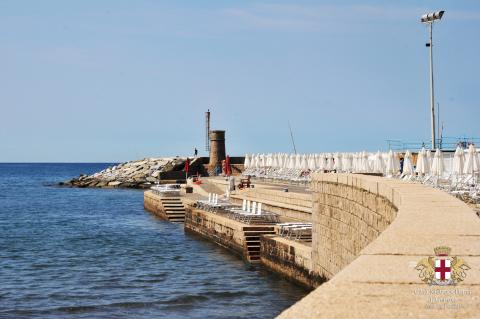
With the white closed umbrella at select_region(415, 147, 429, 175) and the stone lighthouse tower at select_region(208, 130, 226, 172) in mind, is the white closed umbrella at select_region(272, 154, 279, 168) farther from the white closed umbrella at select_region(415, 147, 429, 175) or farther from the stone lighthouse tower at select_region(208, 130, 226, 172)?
the white closed umbrella at select_region(415, 147, 429, 175)

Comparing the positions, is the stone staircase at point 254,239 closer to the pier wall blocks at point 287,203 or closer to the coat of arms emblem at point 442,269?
the pier wall blocks at point 287,203

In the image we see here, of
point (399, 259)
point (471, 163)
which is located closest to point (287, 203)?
point (471, 163)

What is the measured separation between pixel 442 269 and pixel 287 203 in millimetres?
23467

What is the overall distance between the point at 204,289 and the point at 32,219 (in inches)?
1227

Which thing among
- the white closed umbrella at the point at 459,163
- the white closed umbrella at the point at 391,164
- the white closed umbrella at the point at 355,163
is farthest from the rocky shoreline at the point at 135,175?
the white closed umbrella at the point at 459,163

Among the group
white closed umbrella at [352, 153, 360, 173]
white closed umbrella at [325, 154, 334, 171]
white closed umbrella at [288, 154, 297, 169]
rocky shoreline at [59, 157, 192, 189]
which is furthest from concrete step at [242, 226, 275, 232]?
rocky shoreline at [59, 157, 192, 189]

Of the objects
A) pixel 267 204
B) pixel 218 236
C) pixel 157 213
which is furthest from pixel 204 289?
pixel 157 213

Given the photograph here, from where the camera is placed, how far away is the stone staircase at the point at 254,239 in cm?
2453

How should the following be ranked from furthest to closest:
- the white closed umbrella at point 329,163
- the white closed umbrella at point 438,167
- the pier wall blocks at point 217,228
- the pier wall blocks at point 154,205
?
the pier wall blocks at point 154,205, the white closed umbrella at point 329,163, the white closed umbrella at point 438,167, the pier wall blocks at point 217,228

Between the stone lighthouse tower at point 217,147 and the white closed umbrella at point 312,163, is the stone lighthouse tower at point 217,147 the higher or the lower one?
the higher one

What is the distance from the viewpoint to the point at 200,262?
26.2 metres

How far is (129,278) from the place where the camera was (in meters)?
23.0

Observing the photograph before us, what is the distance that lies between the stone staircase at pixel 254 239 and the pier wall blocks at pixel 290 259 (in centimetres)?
101

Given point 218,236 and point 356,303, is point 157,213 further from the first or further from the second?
point 356,303
